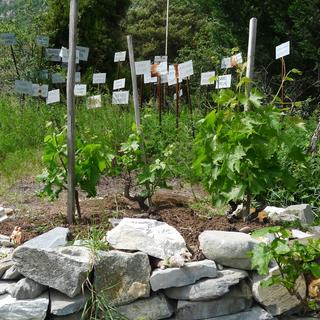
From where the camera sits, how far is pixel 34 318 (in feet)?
9.36

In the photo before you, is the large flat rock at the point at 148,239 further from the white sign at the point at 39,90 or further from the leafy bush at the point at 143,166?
the white sign at the point at 39,90

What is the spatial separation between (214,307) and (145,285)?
365 mm

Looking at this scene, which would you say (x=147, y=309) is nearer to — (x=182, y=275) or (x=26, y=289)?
(x=182, y=275)

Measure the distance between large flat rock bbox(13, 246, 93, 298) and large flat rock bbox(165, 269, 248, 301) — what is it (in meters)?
0.47

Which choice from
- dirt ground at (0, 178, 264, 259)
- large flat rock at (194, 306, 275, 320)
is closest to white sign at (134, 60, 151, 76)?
dirt ground at (0, 178, 264, 259)

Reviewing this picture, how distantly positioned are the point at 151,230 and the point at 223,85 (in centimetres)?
342

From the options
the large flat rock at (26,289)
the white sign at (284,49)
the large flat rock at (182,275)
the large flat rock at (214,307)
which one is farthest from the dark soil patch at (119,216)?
the white sign at (284,49)

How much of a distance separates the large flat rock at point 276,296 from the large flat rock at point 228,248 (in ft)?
0.42

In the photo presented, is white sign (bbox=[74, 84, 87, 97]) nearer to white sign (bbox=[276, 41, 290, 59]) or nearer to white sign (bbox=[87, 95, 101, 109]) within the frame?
white sign (bbox=[87, 95, 101, 109])

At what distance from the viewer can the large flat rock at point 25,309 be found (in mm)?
2848

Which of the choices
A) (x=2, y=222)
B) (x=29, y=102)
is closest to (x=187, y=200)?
(x=2, y=222)

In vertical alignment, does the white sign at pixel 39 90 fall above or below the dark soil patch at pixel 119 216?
above

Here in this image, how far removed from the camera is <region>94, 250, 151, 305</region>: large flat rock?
2.88 metres

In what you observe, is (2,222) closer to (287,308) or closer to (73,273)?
(73,273)
